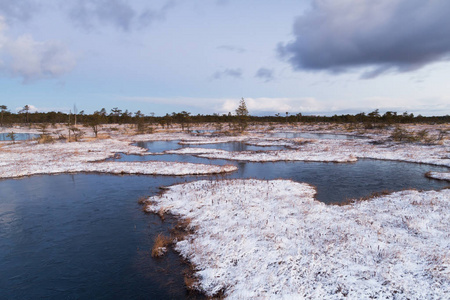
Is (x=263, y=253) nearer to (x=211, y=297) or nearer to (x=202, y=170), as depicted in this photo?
(x=211, y=297)

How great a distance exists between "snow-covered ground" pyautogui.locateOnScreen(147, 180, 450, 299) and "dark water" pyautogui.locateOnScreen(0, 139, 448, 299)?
188 cm

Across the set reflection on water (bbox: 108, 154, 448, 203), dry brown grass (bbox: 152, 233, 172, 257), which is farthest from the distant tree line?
dry brown grass (bbox: 152, 233, 172, 257)

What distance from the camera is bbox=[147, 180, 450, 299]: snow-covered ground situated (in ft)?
28.1

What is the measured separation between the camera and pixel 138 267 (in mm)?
10734

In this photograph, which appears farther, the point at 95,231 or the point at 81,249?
the point at 95,231

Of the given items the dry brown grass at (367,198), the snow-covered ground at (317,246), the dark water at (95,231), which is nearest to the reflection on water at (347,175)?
the dark water at (95,231)

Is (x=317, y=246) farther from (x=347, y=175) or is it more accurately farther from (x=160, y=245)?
(x=347, y=175)

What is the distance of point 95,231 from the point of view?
550 inches

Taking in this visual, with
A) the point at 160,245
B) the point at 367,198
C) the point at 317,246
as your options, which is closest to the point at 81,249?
the point at 160,245

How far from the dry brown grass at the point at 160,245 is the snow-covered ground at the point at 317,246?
660mm

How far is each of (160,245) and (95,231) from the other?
186 inches

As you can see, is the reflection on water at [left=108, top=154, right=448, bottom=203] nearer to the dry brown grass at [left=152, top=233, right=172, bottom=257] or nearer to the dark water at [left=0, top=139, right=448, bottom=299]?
the dark water at [left=0, top=139, right=448, bottom=299]

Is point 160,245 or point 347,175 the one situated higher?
point 347,175

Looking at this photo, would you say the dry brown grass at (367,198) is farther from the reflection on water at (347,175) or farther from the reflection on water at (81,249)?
the reflection on water at (81,249)
